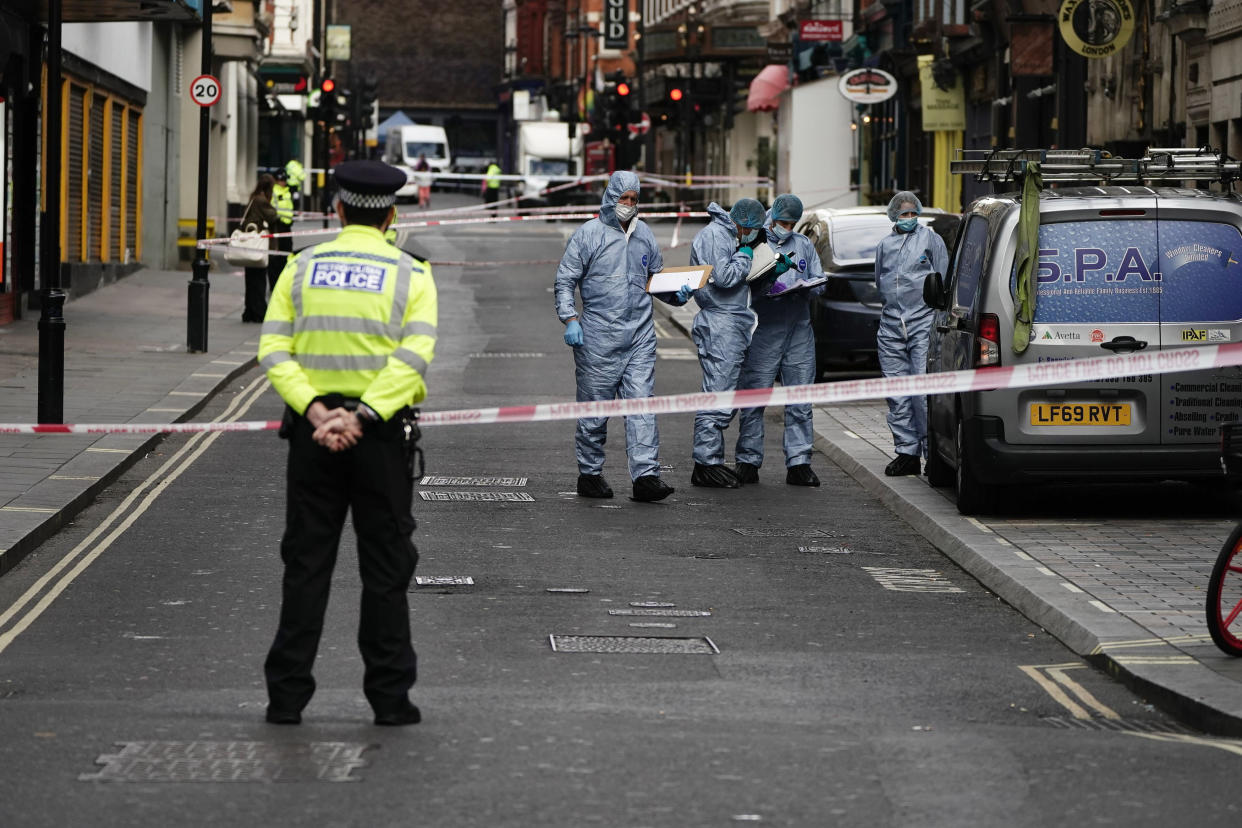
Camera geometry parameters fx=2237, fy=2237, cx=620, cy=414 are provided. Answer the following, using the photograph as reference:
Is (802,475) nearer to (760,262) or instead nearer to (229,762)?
(760,262)

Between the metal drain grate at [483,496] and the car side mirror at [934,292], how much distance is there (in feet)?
8.36

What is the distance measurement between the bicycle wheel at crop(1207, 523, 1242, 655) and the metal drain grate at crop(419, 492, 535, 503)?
5.52 meters

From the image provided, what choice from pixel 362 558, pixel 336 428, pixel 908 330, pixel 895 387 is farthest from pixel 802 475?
pixel 336 428

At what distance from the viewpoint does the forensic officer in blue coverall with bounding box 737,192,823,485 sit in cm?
1375

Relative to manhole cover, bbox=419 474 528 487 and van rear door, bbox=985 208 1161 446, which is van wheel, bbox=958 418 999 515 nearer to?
van rear door, bbox=985 208 1161 446

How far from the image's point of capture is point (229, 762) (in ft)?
20.2

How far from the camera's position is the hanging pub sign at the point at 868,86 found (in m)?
37.6

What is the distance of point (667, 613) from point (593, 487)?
388 centimetres

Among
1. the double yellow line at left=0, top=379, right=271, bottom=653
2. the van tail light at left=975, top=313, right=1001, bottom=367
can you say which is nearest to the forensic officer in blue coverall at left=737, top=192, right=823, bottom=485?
the van tail light at left=975, top=313, right=1001, bottom=367

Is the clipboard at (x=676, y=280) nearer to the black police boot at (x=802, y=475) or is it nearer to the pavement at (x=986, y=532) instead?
the black police boot at (x=802, y=475)

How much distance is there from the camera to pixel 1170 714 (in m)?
7.40

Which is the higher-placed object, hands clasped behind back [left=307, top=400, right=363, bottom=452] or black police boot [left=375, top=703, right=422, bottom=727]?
hands clasped behind back [left=307, top=400, right=363, bottom=452]

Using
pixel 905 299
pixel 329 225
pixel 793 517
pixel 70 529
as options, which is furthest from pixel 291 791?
pixel 329 225

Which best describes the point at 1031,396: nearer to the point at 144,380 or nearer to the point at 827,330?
the point at 827,330
